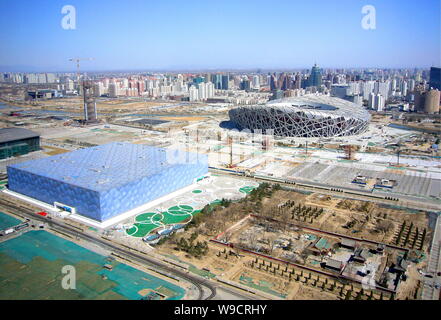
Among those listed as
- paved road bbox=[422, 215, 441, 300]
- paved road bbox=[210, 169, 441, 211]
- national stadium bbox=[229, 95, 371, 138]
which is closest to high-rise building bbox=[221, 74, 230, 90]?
national stadium bbox=[229, 95, 371, 138]

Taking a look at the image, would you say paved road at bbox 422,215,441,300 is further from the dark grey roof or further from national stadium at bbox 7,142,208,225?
the dark grey roof

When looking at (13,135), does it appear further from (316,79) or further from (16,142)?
(316,79)

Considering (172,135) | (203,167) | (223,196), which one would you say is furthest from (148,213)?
(172,135)

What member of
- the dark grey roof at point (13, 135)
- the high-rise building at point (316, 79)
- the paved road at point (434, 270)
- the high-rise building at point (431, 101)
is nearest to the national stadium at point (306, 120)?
the paved road at point (434, 270)

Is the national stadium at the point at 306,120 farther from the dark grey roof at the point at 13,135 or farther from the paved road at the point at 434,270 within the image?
the dark grey roof at the point at 13,135

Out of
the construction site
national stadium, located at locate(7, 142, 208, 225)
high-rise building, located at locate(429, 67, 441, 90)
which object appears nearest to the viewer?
the construction site
